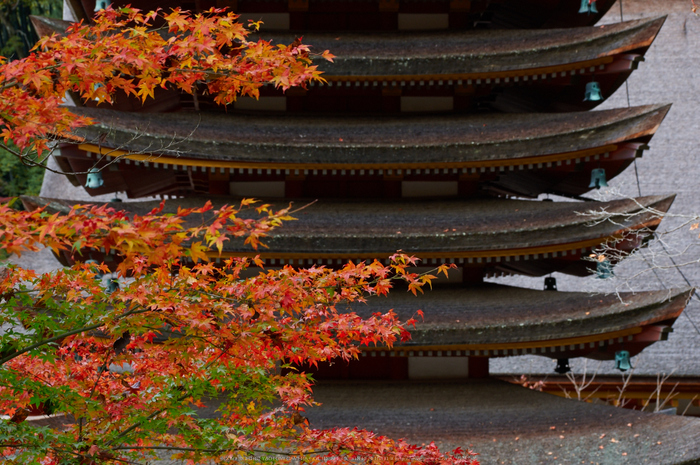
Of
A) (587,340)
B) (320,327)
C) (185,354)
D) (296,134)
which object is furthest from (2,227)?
(587,340)

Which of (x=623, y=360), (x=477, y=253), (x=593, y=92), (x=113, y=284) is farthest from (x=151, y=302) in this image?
(x=593, y=92)

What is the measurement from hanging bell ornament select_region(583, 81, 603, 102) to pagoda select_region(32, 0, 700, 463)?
0.06 metres

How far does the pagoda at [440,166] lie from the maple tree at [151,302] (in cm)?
361

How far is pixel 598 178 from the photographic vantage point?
1102 centimetres

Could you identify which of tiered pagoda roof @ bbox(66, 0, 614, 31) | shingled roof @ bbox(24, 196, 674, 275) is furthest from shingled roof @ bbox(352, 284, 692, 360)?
tiered pagoda roof @ bbox(66, 0, 614, 31)

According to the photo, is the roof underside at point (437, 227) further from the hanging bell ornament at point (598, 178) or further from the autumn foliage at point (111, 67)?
the autumn foliage at point (111, 67)

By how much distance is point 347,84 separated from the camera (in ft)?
36.7

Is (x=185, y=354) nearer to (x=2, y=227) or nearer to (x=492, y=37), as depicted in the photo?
(x=2, y=227)

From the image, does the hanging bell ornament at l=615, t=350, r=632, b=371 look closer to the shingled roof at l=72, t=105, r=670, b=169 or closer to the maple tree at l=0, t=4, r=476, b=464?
the shingled roof at l=72, t=105, r=670, b=169

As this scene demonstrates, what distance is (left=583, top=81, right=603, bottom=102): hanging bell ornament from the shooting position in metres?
11.2

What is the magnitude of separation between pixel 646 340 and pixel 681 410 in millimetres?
8507

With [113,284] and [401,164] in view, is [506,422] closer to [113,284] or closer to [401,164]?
[401,164]

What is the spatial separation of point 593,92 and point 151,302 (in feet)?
29.2

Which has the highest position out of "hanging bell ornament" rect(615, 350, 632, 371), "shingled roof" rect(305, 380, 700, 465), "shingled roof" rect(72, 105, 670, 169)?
"shingled roof" rect(72, 105, 670, 169)
